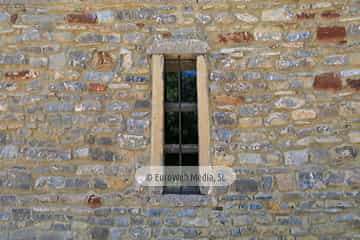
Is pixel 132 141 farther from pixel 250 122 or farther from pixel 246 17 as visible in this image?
pixel 246 17

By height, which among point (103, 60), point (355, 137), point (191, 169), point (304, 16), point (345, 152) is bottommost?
point (191, 169)

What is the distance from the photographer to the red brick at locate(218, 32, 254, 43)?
10.9 ft

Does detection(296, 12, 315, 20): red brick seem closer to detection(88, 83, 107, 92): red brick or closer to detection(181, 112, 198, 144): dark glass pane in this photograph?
detection(181, 112, 198, 144): dark glass pane

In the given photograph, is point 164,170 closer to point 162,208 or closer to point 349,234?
point 162,208

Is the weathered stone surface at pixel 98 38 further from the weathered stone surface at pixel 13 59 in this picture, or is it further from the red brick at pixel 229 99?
the red brick at pixel 229 99

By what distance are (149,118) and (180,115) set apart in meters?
0.28

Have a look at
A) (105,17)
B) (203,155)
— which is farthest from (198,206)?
(105,17)

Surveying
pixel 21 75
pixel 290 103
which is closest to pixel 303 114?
pixel 290 103

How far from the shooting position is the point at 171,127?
3.35 m

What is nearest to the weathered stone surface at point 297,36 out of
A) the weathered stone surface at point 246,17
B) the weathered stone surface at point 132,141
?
the weathered stone surface at point 246,17

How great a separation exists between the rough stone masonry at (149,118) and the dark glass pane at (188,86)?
21 centimetres

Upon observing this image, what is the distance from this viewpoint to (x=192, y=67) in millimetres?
3422
